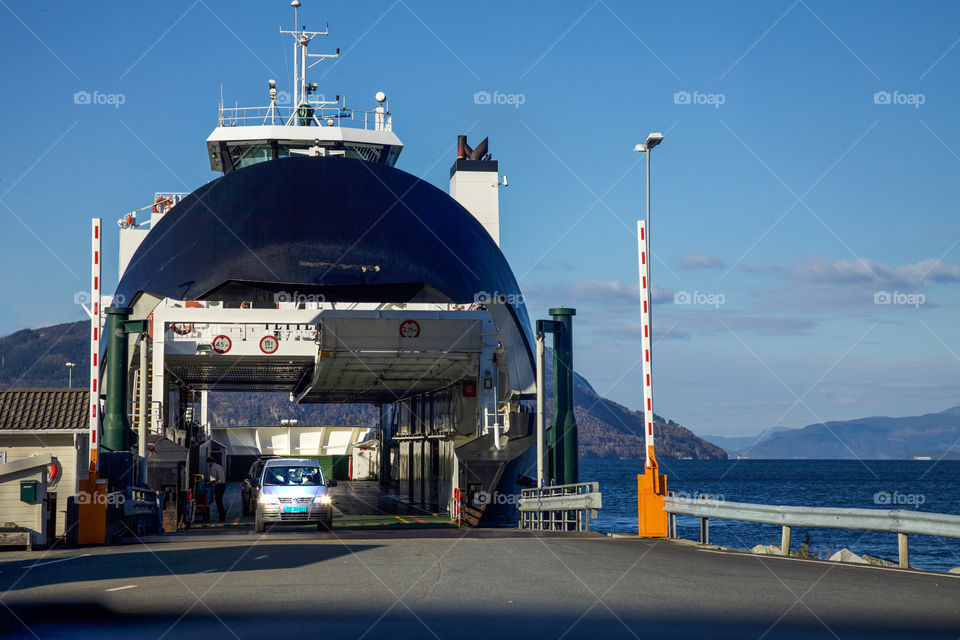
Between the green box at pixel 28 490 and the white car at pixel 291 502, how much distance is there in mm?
6754

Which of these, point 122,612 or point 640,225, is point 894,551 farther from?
point 122,612

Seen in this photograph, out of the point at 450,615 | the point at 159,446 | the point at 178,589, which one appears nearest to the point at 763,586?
the point at 450,615

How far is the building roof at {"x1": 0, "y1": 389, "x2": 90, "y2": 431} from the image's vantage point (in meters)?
43.9

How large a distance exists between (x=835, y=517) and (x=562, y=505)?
26.5 feet

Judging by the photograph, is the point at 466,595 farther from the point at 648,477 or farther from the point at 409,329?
the point at 409,329

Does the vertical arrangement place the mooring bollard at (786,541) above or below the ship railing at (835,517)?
below

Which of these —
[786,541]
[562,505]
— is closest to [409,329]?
[562,505]

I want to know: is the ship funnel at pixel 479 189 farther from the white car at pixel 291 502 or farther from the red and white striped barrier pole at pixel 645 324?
the red and white striped barrier pole at pixel 645 324

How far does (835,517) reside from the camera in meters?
13.3

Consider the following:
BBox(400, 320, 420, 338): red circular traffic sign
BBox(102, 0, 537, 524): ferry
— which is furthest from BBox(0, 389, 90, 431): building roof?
BBox(400, 320, 420, 338): red circular traffic sign

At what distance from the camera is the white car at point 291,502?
22828 mm

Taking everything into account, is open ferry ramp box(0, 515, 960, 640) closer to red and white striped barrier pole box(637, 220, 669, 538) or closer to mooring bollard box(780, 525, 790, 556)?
mooring bollard box(780, 525, 790, 556)

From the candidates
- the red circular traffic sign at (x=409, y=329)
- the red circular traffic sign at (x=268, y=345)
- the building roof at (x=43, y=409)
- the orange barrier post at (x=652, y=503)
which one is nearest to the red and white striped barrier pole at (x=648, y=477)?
the orange barrier post at (x=652, y=503)

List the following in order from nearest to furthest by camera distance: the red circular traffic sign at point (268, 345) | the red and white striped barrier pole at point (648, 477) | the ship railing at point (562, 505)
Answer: the red and white striped barrier pole at point (648, 477) < the ship railing at point (562, 505) < the red circular traffic sign at point (268, 345)
